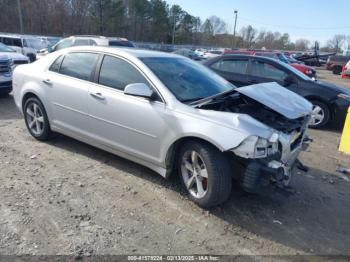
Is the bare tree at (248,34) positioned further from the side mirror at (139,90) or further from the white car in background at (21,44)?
the side mirror at (139,90)

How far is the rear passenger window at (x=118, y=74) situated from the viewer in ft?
13.6

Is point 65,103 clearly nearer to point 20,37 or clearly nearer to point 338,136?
point 338,136

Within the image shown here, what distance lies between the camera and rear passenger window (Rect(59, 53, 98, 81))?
4641 millimetres

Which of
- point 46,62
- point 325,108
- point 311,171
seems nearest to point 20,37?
point 46,62

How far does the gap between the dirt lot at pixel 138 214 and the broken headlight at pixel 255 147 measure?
20.3 inches

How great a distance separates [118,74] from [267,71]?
5.18 m

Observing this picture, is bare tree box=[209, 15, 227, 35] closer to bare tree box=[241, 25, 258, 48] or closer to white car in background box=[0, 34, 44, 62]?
bare tree box=[241, 25, 258, 48]

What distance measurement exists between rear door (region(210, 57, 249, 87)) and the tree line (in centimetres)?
5892

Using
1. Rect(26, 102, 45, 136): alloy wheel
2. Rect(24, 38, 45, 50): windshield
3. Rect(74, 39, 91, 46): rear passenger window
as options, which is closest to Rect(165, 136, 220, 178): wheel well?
Rect(26, 102, 45, 136): alloy wheel

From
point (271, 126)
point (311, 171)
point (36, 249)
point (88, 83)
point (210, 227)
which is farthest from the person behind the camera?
point (311, 171)

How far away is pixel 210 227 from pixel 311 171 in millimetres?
2507

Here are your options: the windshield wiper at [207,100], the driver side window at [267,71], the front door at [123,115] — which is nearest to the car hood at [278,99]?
the windshield wiper at [207,100]

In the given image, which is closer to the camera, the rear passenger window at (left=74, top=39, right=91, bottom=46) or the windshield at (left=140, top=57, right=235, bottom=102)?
the windshield at (left=140, top=57, right=235, bottom=102)

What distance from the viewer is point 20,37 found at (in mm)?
18500
